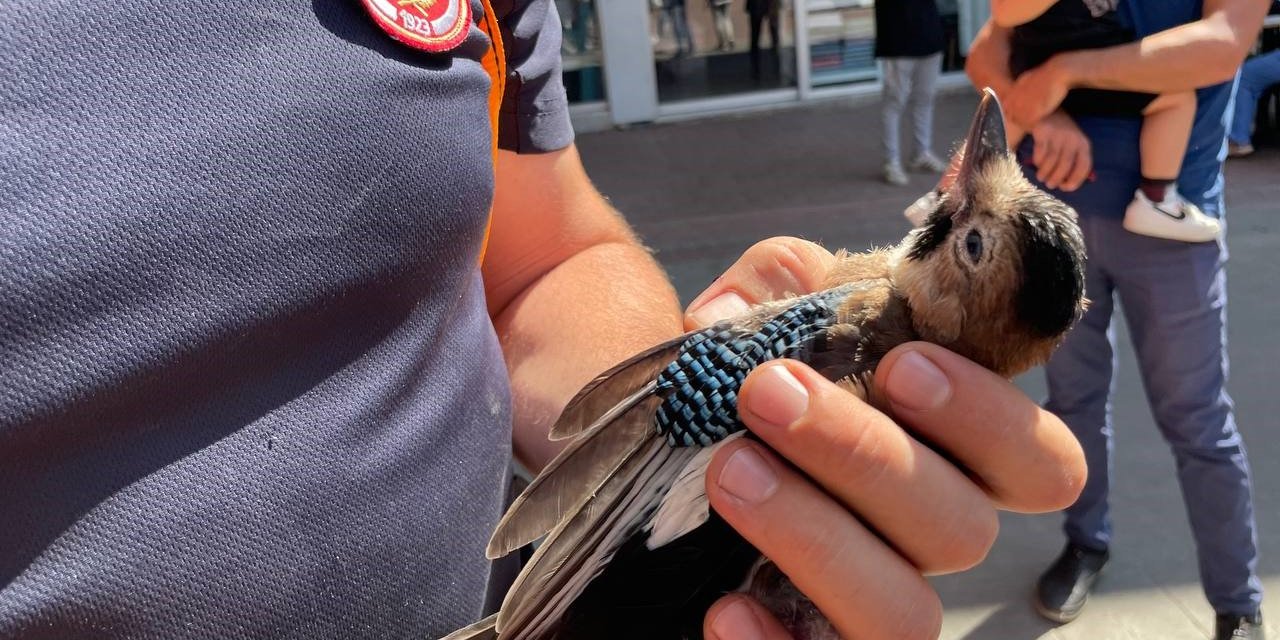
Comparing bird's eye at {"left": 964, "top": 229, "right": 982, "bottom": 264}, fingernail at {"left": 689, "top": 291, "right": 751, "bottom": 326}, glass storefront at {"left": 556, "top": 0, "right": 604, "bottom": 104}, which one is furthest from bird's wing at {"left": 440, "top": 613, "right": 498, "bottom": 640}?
glass storefront at {"left": 556, "top": 0, "right": 604, "bottom": 104}

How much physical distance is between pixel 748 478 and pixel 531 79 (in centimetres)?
89

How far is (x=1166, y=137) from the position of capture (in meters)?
2.86

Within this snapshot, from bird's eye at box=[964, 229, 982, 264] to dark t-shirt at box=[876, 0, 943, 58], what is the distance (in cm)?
746

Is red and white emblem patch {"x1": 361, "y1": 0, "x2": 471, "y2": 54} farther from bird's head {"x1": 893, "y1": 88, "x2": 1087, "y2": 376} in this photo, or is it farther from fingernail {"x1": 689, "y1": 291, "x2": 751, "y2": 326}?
bird's head {"x1": 893, "y1": 88, "x2": 1087, "y2": 376}

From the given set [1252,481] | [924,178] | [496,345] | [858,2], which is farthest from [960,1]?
[496,345]

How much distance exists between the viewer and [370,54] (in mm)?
1193

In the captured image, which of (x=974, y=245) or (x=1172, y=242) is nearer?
(x=974, y=245)

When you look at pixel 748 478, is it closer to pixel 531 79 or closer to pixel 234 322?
pixel 234 322

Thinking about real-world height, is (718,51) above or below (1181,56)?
below

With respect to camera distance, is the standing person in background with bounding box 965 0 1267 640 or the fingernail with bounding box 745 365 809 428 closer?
the fingernail with bounding box 745 365 809 428

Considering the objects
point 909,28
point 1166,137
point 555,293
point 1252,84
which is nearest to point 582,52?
point 909,28

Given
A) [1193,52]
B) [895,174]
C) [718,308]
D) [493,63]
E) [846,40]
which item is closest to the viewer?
[493,63]

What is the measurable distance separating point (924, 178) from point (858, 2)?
4688mm

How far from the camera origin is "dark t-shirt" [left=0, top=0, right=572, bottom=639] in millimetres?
917
